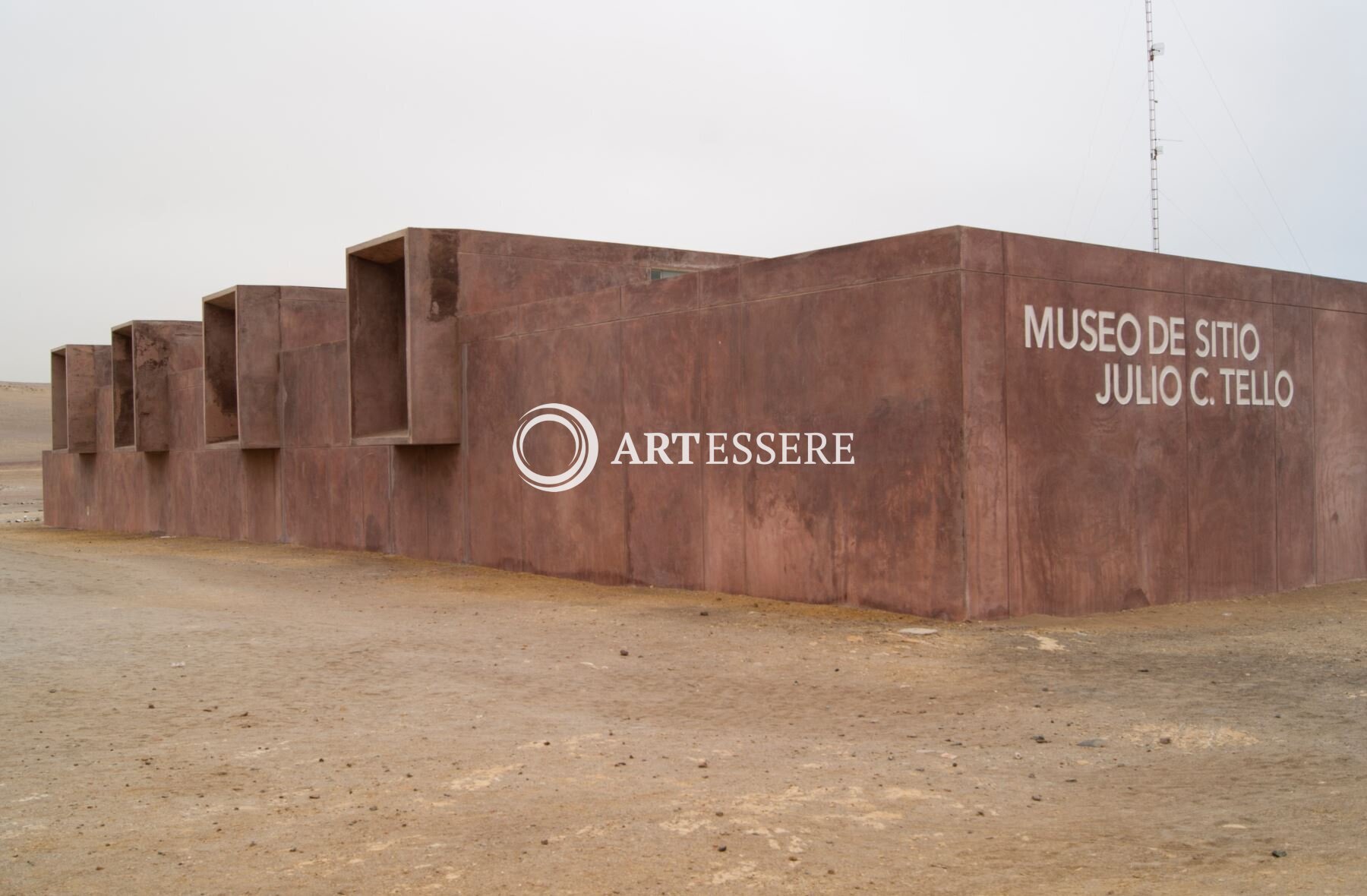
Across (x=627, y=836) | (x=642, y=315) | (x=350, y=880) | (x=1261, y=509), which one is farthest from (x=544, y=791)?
(x=1261, y=509)

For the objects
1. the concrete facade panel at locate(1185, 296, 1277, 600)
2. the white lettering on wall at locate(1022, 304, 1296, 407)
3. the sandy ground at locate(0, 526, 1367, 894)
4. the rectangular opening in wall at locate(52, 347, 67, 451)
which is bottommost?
the sandy ground at locate(0, 526, 1367, 894)

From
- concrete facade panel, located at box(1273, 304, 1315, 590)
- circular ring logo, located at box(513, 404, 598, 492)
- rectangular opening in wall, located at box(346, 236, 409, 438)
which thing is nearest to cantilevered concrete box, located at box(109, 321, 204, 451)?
rectangular opening in wall, located at box(346, 236, 409, 438)

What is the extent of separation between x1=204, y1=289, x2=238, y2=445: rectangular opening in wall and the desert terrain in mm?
13866

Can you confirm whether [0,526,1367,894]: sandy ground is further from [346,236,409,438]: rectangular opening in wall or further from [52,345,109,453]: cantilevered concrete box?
[52,345,109,453]: cantilevered concrete box

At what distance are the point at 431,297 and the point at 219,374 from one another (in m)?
9.94

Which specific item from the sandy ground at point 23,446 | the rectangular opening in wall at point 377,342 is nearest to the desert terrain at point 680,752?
the rectangular opening in wall at point 377,342

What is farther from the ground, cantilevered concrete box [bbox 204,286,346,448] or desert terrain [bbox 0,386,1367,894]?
cantilevered concrete box [bbox 204,286,346,448]

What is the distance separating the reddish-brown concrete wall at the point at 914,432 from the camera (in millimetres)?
11352

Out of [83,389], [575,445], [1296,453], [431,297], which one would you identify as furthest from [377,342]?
[83,389]

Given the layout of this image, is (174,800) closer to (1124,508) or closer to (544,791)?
(544,791)

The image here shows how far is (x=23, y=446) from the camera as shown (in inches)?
3637

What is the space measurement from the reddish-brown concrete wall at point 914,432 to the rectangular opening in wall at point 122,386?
16.0 meters

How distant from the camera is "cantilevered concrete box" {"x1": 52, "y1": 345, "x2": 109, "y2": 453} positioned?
111 feet

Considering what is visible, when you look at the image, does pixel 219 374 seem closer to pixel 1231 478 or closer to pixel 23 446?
pixel 1231 478
